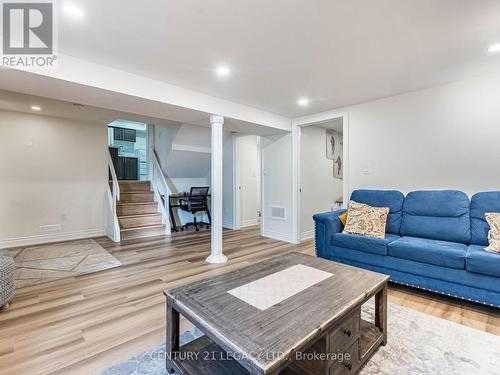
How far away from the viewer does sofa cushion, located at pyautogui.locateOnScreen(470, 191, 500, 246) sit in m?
2.54

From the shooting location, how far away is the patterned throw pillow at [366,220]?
2.98 m

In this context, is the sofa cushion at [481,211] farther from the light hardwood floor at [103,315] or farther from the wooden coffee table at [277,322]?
the wooden coffee table at [277,322]

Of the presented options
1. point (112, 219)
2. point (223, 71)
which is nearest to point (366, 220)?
point (223, 71)

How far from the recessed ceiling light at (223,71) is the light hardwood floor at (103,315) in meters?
2.38

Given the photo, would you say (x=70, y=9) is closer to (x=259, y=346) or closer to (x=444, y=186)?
(x=259, y=346)

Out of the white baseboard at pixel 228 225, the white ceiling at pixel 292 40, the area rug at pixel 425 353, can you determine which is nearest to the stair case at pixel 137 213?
the white baseboard at pixel 228 225

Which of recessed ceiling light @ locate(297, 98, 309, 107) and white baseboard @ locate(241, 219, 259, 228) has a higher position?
recessed ceiling light @ locate(297, 98, 309, 107)

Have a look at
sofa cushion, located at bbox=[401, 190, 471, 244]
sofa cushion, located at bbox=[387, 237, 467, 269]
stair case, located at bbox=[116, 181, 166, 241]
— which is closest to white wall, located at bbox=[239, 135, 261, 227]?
stair case, located at bbox=[116, 181, 166, 241]

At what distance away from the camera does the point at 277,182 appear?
195 inches

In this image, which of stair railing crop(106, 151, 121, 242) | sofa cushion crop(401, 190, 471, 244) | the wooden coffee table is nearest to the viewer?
the wooden coffee table

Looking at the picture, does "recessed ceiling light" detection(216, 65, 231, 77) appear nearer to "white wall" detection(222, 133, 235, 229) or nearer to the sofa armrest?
the sofa armrest

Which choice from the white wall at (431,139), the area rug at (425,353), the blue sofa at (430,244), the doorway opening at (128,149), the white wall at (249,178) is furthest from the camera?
the doorway opening at (128,149)

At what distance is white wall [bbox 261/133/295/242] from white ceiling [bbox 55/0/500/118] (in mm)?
1801

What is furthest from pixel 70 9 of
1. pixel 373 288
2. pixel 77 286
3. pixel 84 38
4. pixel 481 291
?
pixel 481 291
